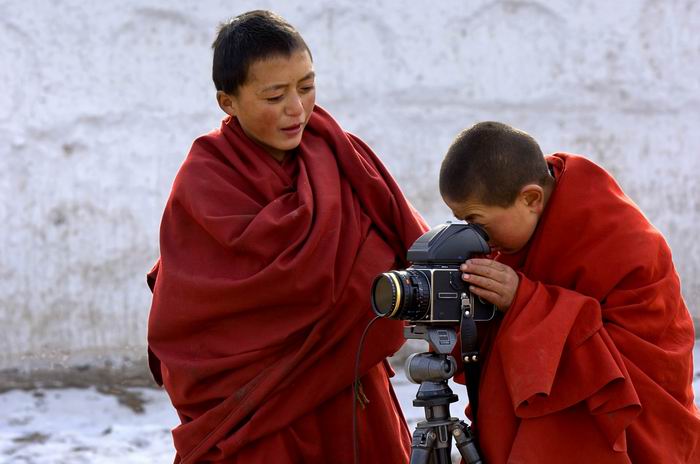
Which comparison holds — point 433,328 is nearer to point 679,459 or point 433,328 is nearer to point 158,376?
point 679,459

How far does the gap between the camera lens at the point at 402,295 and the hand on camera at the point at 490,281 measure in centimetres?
9

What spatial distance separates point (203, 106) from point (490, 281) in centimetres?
352

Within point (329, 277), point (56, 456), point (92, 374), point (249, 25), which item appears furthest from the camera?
point (92, 374)

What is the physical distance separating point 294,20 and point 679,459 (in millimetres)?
3719

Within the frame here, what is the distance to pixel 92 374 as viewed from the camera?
541cm

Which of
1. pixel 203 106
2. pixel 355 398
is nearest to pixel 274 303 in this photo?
pixel 355 398

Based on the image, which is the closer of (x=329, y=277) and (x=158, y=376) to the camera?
(x=329, y=277)

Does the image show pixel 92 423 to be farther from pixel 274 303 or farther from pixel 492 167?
pixel 492 167

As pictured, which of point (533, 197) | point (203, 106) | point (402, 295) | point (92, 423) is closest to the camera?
point (402, 295)

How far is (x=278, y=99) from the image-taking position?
2.61 m

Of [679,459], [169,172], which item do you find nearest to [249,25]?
[679,459]

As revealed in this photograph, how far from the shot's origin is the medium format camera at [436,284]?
2.14 m

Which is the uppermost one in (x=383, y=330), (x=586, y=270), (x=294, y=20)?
(x=294, y=20)

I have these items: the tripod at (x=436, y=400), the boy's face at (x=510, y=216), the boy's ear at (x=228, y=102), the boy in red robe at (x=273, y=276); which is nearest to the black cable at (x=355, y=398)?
the boy in red robe at (x=273, y=276)
